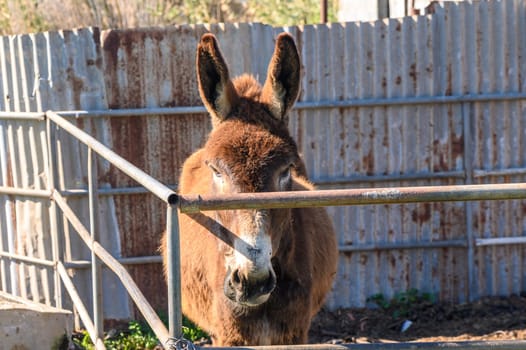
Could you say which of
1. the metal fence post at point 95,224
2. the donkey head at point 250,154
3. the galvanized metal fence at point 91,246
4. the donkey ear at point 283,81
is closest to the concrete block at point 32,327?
the galvanized metal fence at point 91,246

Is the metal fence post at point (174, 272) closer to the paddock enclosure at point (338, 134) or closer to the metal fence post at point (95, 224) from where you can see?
the metal fence post at point (95, 224)

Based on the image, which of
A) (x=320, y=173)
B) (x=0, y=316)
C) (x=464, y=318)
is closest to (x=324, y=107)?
(x=320, y=173)

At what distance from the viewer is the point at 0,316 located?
20.7 ft

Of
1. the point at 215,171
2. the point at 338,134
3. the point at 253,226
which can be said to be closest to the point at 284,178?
the point at 215,171

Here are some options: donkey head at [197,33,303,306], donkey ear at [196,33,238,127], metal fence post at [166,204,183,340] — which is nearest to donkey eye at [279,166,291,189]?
donkey head at [197,33,303,306]

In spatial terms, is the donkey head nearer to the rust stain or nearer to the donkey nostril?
the donkey nostril

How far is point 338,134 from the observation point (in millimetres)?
8602

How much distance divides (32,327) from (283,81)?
339cm

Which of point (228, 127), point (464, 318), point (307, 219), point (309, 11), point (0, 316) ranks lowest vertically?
point (464, 318)

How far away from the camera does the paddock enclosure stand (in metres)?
8.23

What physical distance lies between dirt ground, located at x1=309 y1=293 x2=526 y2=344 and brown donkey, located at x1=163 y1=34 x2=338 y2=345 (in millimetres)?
3389

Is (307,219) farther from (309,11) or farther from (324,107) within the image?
(309,11)

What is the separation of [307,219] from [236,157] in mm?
1074

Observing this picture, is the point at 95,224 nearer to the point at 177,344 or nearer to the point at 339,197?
the point at 177,344
